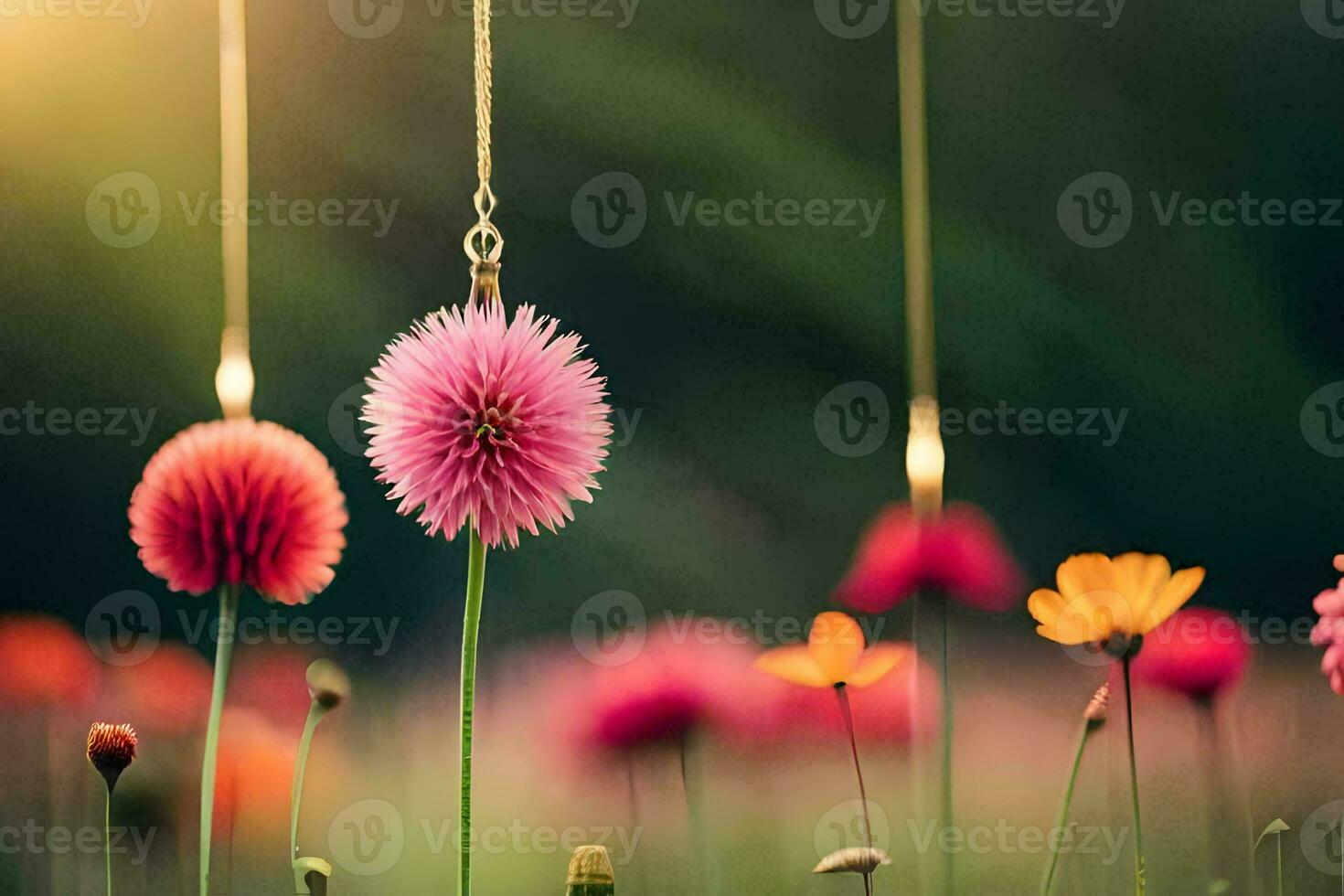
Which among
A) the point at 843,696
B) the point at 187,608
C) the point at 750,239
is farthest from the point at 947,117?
the point at 187,608

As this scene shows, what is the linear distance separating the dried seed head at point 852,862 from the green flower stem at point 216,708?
565 mm

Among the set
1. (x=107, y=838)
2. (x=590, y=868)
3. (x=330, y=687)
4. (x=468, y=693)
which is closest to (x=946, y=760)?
(x=590, y=868)

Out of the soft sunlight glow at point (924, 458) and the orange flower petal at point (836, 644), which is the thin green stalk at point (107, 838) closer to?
the orange flower petal at point (836, 644)

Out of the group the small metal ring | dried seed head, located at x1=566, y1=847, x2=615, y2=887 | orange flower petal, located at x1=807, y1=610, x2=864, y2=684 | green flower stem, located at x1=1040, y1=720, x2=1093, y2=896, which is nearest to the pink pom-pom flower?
the small metal ring

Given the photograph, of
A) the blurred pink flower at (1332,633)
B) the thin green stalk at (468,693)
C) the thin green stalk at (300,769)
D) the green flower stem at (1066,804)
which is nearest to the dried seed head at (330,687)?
the thin green stalk at (300,769)

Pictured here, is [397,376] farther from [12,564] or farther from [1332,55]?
[1332,55]

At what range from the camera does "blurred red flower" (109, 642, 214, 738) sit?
1146 millimetres

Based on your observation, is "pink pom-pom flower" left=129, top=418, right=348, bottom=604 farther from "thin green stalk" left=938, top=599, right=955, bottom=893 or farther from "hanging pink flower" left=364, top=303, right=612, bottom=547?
"thin green stalk" left=938, top=599, right=955, bottom=893

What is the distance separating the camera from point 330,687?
44.7 inches

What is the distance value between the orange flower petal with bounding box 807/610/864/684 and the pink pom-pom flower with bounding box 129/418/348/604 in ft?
1.50

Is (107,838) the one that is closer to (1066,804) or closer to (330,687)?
(330,687)

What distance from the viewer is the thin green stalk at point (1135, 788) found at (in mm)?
1101

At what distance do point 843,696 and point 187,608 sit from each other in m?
0.62

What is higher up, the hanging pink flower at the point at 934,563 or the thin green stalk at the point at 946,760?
the hanging pink flower at the point at 934,563
